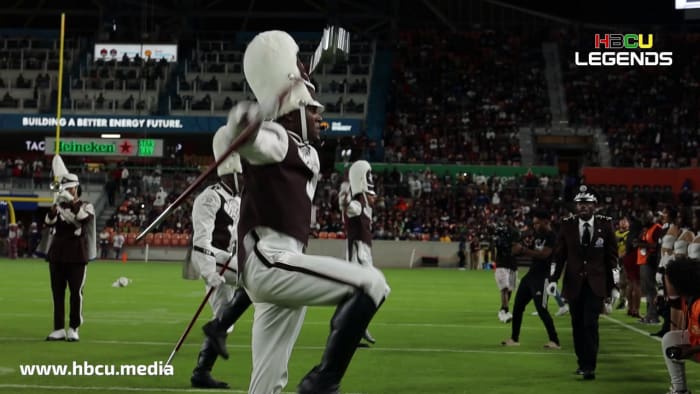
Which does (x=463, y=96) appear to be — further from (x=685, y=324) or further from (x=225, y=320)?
(x=225, y=320)

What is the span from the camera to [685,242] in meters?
14.9

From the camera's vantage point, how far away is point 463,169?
49969 millimetres

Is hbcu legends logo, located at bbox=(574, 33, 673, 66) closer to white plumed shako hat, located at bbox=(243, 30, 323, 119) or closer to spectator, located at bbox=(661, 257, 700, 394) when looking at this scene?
spectator, located at bbox=(661, 257, 700, 394)

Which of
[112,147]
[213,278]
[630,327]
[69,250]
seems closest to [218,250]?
[213,278]

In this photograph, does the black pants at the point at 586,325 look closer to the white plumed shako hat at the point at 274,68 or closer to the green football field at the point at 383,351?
the green football field at the point at 383,351

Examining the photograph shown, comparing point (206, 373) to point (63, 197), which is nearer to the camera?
point (206, 373)

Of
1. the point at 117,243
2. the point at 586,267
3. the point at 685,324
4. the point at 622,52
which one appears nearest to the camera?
the point at 685,324

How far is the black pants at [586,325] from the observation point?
36.5 ft

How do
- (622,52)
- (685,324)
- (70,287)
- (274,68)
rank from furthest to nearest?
(622,52), (70,287), (685,324), (274,68)

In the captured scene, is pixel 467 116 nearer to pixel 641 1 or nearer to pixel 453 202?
pixel 453 202

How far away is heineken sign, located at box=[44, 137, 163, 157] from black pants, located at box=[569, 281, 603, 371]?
40672mm

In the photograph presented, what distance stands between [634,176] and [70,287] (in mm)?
38936

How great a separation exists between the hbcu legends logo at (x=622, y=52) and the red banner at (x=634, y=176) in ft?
16.8

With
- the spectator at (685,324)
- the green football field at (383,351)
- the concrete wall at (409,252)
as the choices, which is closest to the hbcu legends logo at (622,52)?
the concrete wall at (409,252)
